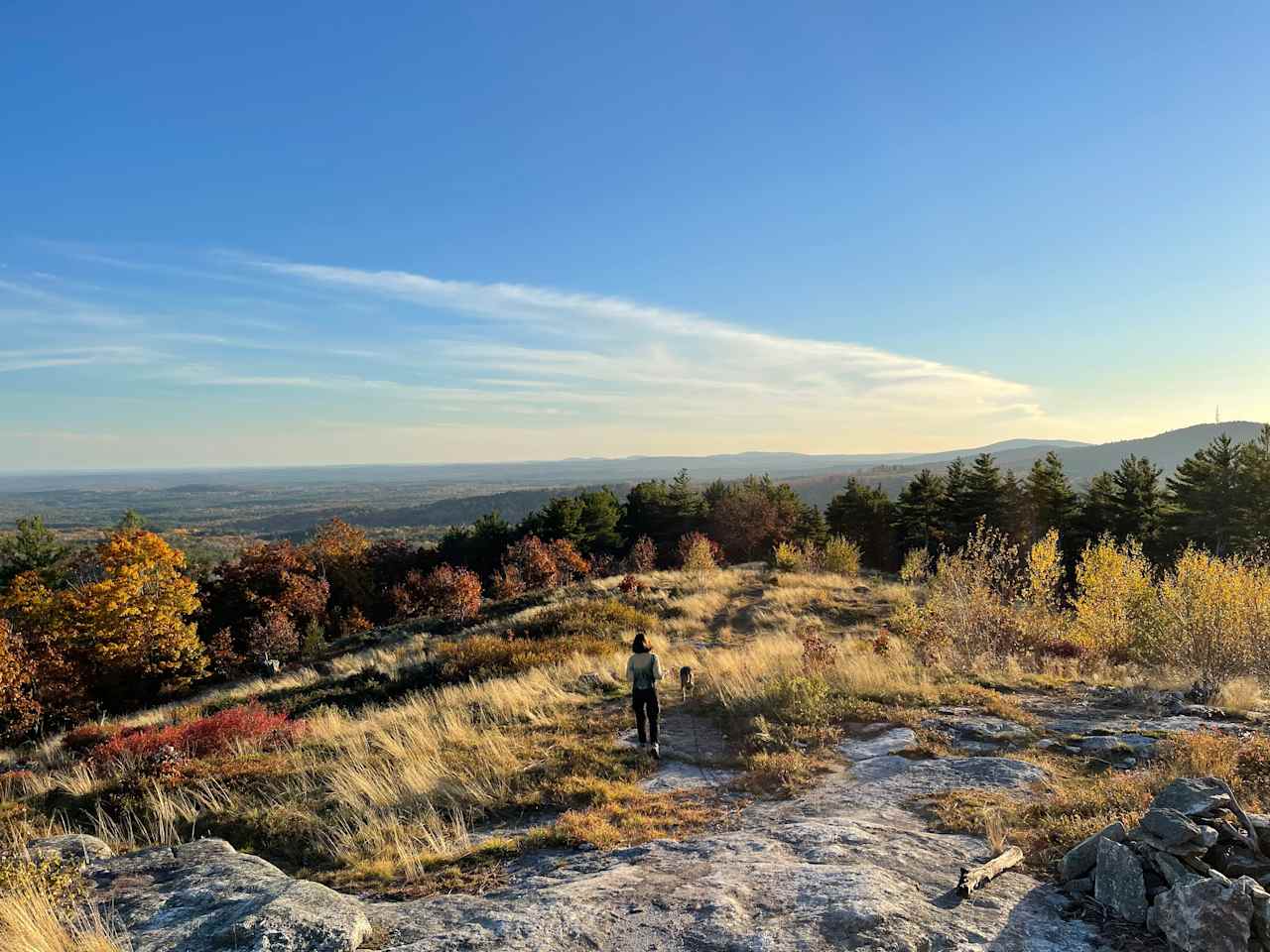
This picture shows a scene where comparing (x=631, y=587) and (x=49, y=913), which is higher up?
(x=49, y=913)

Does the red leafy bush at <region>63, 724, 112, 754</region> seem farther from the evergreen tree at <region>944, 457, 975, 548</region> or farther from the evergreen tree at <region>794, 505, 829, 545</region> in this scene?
the evergreen tree at <region>944, 457, 975, 548</region>

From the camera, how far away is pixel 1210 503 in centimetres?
4019

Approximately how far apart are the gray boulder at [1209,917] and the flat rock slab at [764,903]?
49 cm

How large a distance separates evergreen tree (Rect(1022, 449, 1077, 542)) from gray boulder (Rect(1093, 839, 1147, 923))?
4662cm

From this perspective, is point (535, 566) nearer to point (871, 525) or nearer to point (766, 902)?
point (871, 525)

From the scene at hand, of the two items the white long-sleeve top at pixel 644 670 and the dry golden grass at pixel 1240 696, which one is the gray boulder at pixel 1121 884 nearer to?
the white long-sleeve top at pixel 644 670

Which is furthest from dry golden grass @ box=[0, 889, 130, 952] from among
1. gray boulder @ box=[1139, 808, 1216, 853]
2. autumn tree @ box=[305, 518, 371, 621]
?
autumn tree @ box=[305, 518, 371, 621]

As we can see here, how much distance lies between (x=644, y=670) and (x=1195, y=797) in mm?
5897

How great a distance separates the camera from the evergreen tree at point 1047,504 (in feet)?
147

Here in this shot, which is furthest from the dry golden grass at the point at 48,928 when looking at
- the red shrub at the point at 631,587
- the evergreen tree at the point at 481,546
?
the evergreen tree at the point at 481,546

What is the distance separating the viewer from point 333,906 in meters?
4.45

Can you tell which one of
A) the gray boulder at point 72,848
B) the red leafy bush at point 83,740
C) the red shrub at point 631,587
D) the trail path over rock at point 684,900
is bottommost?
the red leafy bush at point 83,740

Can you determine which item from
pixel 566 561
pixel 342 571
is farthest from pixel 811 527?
pixel 342 571

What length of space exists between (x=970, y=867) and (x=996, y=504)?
1891 inches
